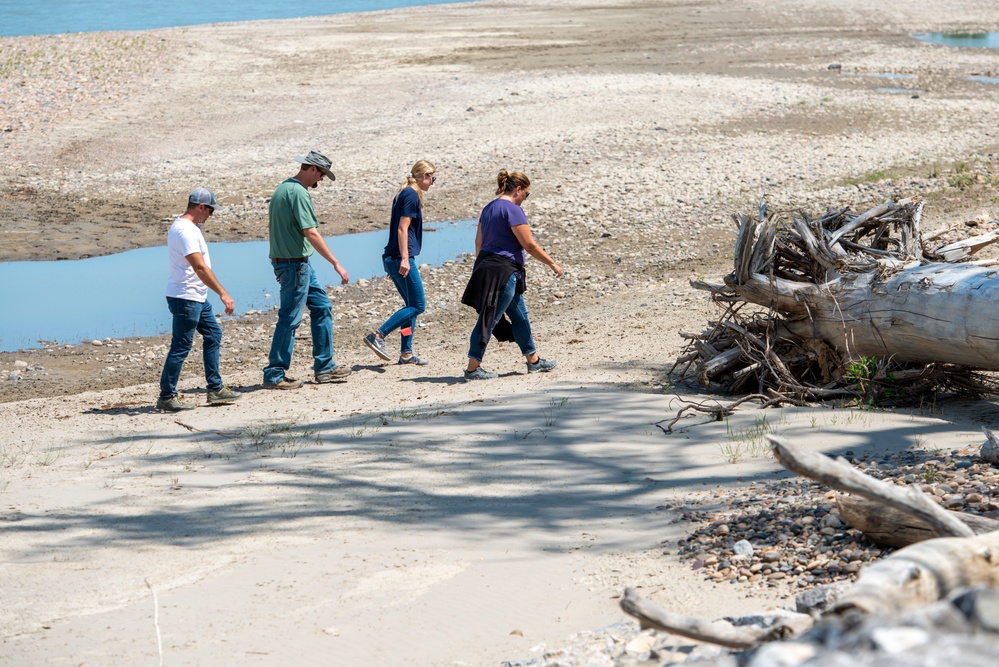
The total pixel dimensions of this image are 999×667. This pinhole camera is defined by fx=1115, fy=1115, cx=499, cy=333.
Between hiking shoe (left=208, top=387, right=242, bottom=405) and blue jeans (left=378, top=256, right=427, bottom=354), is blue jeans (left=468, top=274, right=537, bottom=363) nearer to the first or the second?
blue jeans (left=378, top=256, right=427, bottom=354)

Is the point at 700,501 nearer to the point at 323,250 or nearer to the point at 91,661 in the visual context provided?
the point at 91,661

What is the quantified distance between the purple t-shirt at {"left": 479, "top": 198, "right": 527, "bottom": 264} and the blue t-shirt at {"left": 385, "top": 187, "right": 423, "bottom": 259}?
901 mm

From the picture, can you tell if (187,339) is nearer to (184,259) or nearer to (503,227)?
A: (184,259)

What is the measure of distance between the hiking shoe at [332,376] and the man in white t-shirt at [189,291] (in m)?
1.12

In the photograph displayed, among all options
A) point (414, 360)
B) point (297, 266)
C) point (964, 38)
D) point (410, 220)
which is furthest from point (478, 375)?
point (964, 38)

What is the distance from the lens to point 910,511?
4.09 metres

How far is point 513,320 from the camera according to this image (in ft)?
31.6

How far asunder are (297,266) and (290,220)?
0.41 m

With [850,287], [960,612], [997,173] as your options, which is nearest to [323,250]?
[850,287]

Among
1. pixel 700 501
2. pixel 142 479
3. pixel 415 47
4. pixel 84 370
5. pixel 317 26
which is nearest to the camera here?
pixel 700 501

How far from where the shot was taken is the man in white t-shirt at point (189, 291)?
28.3 ft

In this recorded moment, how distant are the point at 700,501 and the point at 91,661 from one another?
323cm

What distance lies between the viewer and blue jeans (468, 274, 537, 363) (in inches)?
369

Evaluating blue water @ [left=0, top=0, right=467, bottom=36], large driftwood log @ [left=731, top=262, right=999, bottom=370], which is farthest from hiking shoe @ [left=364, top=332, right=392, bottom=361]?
blue water @ [left=0, top=0, right=467, bottom=36]
